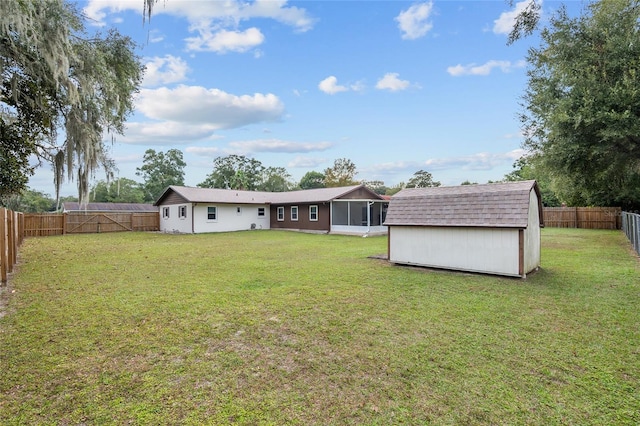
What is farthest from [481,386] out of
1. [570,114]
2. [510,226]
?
[570,114]

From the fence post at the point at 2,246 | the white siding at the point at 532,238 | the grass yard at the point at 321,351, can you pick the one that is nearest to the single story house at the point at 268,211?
the white siding at the point at 532,238

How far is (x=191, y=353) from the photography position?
3.46 m

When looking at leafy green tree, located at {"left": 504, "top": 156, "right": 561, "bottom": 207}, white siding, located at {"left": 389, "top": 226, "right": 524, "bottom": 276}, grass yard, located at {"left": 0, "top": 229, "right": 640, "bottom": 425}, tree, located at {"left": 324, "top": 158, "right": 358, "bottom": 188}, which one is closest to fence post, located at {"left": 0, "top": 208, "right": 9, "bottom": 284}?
grass yard, located at {"left": 0, "top": 229, "right": 640, "bottom": 425}

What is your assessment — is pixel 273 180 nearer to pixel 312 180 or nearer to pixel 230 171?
pixel 230 171

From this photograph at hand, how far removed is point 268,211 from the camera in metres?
24.8

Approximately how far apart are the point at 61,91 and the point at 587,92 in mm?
12942

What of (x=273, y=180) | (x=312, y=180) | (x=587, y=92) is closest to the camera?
(x=587, y=92)

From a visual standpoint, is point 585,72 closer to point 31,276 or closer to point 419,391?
point 419,391

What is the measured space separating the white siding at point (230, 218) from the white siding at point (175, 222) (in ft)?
2.00

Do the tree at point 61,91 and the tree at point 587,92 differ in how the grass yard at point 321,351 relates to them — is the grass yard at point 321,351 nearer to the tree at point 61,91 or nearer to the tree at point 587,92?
the tree at point 61,91

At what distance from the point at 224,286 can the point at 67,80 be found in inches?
179

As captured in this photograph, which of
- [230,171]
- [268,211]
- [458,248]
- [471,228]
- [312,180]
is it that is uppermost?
[230,171]

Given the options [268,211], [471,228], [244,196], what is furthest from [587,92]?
[244,196]

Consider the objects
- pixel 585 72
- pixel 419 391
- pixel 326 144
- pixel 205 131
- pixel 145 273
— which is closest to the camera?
pixel 419 391
